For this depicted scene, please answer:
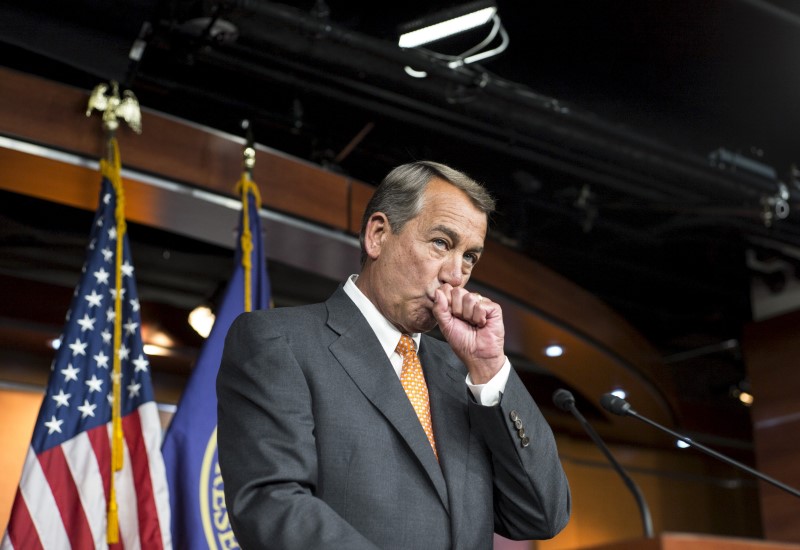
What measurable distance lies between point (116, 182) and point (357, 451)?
2.55 m

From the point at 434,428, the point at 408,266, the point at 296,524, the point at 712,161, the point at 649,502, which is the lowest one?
the point at 296,524

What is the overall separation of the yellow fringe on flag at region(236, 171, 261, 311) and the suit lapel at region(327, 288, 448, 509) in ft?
7.29

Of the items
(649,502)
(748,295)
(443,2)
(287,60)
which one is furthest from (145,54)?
(649,502)

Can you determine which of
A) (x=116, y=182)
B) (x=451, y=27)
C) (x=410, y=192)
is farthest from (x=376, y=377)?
(x=451, y=27)

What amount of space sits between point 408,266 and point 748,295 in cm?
685

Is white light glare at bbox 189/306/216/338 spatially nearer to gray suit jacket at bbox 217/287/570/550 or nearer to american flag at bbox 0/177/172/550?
american flag at bbox 0/177/172/550

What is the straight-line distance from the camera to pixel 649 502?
32.2 ft

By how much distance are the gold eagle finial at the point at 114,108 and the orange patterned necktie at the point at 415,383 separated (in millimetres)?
2445

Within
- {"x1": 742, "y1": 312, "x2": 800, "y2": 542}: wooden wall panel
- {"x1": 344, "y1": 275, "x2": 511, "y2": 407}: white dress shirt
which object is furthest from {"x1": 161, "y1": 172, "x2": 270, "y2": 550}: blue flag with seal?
{"x1": 742, "y1": 312, "x2": 800, "y2": 542}: wooden wall panel

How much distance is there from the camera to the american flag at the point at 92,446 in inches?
137

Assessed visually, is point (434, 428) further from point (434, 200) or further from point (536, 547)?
point (536, 547)

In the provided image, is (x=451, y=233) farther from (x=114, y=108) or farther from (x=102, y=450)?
(x=114, y=108)

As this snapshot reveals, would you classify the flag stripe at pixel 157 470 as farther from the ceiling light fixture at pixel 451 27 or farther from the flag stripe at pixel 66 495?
the ceiling light fixture at pixel 451 27

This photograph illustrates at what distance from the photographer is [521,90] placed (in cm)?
497
